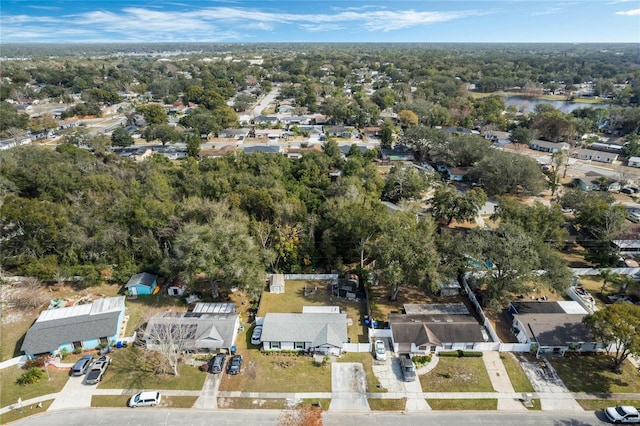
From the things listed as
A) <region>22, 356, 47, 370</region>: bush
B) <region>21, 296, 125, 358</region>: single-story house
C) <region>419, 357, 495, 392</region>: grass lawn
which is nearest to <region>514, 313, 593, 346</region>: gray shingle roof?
<region>419, 357, 495, 392</region>: grass lawn

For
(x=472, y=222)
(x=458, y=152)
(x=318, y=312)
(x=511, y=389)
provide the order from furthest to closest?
(x=458, y=152), (x=472, y=222), (x=318, y=312), (x=511, y=389)

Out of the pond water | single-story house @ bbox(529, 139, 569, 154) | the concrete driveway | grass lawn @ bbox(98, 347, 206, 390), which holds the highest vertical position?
the pond water

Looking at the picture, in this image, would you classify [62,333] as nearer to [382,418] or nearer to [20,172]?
[382,418]

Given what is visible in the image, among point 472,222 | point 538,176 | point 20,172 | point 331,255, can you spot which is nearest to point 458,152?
point 538,176

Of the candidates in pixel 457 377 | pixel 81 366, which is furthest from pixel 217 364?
pixel 457 377

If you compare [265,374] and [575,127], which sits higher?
[575,127]

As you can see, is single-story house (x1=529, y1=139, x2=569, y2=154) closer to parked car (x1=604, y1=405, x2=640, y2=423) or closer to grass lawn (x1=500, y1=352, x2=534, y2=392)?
grass lawn (x1=500, y1=352, x2=534, y2=392)

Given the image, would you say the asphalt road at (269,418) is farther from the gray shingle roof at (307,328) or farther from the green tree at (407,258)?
the green tree at (407,258)
